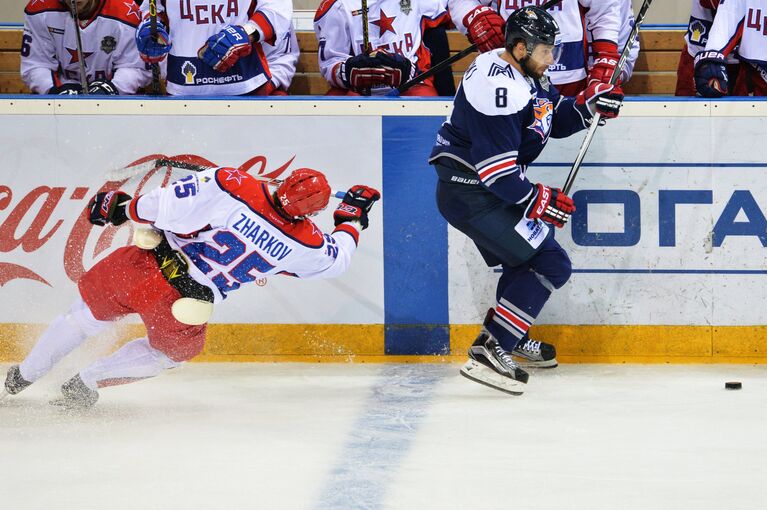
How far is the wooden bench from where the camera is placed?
522cm

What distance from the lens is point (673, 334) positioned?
4438 millimetres

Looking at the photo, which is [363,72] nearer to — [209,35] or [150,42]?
[209,35]

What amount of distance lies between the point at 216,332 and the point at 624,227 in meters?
1.60

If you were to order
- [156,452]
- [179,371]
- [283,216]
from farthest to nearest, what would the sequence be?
1. [179,371]
2. [283,216]
3. [156,452]

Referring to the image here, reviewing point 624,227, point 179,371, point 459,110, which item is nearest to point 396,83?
point 459,110

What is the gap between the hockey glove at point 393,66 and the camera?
4.51 metres

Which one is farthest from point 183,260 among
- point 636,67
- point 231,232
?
point 636,67

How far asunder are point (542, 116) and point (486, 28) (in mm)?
561

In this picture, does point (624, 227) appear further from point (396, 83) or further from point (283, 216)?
point (283, 216)

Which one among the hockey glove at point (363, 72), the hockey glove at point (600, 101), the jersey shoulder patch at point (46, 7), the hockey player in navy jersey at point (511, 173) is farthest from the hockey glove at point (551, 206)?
the jersey shoulder patch at point (46, 7)

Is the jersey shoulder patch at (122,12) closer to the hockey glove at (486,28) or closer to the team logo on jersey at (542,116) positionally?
the hockey glove at (486,28)

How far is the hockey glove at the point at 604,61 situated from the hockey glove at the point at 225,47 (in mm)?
1335

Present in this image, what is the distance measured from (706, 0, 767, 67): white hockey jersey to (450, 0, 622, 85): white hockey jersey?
14.9 inches

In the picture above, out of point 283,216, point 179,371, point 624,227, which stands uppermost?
point 283,216
